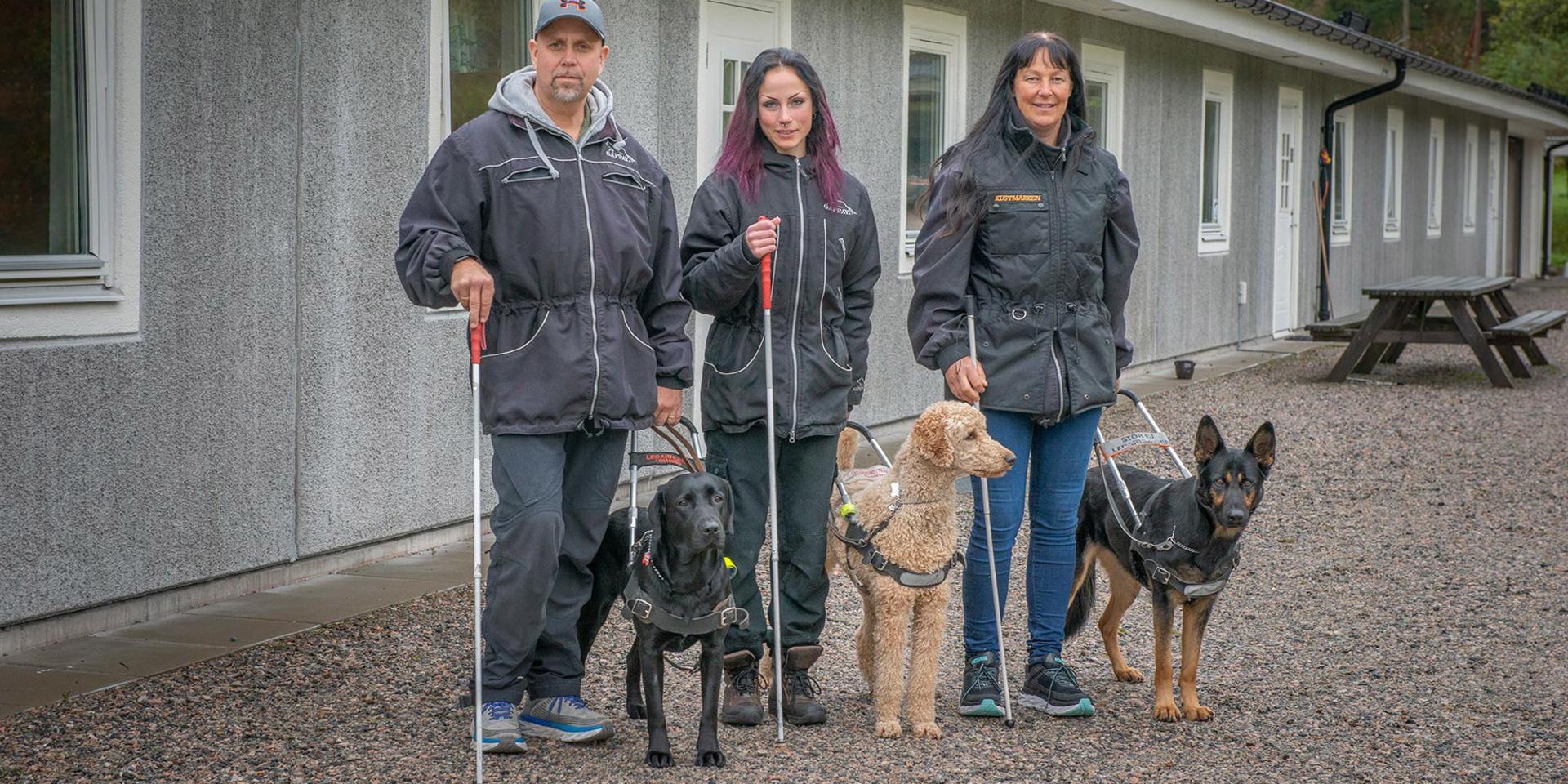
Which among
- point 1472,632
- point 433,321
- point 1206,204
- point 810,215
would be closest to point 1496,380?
point 1206,204

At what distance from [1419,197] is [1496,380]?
13847mm

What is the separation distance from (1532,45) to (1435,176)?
85.1ft

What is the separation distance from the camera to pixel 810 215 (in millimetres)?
4910

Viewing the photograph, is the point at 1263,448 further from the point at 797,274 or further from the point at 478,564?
the point at 478,564

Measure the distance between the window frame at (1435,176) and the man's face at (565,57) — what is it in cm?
2690

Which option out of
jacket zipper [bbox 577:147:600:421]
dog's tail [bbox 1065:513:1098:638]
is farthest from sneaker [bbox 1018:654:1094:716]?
jacket zipper [bbox 577:147:600:421]

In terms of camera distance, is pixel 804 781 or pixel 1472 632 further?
pixel 1472 632

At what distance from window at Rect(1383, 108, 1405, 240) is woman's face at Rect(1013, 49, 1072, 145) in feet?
73.3

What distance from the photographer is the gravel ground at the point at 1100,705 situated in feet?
15.2

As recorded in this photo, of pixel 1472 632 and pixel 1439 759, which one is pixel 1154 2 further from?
pixel 1439 759

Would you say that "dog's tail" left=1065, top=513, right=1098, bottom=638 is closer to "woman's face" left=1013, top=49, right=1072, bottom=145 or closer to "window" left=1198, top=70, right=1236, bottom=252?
"woman's face" left=1013, top=49, right=1072, bottom=145

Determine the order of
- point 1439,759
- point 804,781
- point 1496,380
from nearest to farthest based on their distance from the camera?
point 804,781
point 1439,759
point 1496,380

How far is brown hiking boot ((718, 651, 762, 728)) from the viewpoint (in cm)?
499

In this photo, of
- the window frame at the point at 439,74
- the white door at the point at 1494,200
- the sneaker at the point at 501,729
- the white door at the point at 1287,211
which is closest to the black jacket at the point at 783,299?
the sneaker at the point at 501,729
